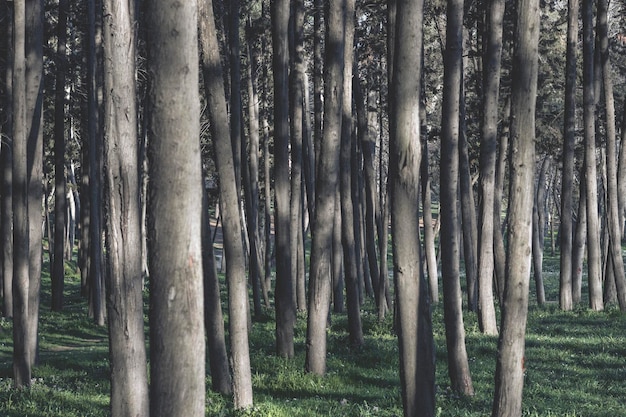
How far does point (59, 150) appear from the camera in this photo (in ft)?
73.9

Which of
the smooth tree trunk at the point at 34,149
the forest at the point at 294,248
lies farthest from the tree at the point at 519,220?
the smooth tree trunk at the point at 34,149

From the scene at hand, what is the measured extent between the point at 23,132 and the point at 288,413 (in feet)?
20.3

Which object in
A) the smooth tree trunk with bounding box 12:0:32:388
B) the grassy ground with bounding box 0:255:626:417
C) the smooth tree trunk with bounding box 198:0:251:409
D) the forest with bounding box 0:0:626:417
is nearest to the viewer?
the forest with bounding box 0:0:626:417

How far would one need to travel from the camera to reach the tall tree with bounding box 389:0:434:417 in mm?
7645

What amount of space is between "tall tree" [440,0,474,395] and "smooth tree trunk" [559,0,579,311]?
946 cm

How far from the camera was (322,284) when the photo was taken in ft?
40.5

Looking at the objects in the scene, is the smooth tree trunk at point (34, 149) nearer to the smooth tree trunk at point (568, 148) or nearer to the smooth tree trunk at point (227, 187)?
the smooth tree trunk at point (227, 187)

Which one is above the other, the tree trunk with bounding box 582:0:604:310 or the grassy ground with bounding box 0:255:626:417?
the tree trunk with bounding box 582:0:604:310

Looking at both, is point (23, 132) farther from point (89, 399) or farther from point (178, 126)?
point (178, 126)

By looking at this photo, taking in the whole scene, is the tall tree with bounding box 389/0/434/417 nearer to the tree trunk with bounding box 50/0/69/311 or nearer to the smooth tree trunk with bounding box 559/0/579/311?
the smooth tree trunk with bounding box 559/0/579/311

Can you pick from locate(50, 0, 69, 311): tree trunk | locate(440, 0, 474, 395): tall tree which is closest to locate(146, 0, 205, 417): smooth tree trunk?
locate(440, 0, 474, 395): tall tree

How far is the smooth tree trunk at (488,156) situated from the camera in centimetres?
1642

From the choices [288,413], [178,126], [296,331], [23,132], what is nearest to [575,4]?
[296,331]

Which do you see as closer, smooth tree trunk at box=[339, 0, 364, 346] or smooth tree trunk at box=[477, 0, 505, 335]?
smooth tree trunk at box=[339, 0, 364, 346]
